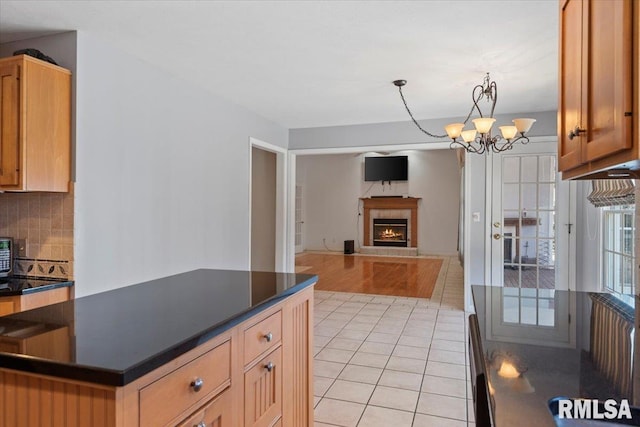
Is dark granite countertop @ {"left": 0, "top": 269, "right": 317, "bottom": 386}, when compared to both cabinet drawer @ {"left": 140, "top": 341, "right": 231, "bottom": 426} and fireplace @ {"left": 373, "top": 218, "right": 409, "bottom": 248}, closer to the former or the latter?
cabinet drawer @ {"left": 140, "top": 341, "right": 231, "bottom": 426}

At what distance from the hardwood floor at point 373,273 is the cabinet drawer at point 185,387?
15.7 ft

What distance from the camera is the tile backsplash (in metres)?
2.60

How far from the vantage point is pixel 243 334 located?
137 centimetres

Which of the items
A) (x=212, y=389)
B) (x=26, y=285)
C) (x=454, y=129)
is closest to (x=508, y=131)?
(x=454, y=129)

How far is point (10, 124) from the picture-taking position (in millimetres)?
2406

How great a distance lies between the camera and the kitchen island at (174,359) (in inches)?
35.4

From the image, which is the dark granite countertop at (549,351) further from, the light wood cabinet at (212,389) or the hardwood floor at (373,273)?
the hardwood floor at (373,273)

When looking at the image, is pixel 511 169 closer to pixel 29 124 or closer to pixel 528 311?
pixel 528 311

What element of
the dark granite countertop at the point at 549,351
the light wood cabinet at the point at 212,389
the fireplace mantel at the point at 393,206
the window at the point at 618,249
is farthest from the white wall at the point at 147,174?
the fireplace mantel at the point at 393,206

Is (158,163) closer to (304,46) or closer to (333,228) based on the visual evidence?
(304,46)

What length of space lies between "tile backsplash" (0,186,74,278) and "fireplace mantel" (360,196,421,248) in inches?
332

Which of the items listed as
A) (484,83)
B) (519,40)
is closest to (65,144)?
(519,40)

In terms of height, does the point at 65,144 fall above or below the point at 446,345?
above

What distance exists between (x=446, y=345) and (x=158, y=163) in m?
2.95
